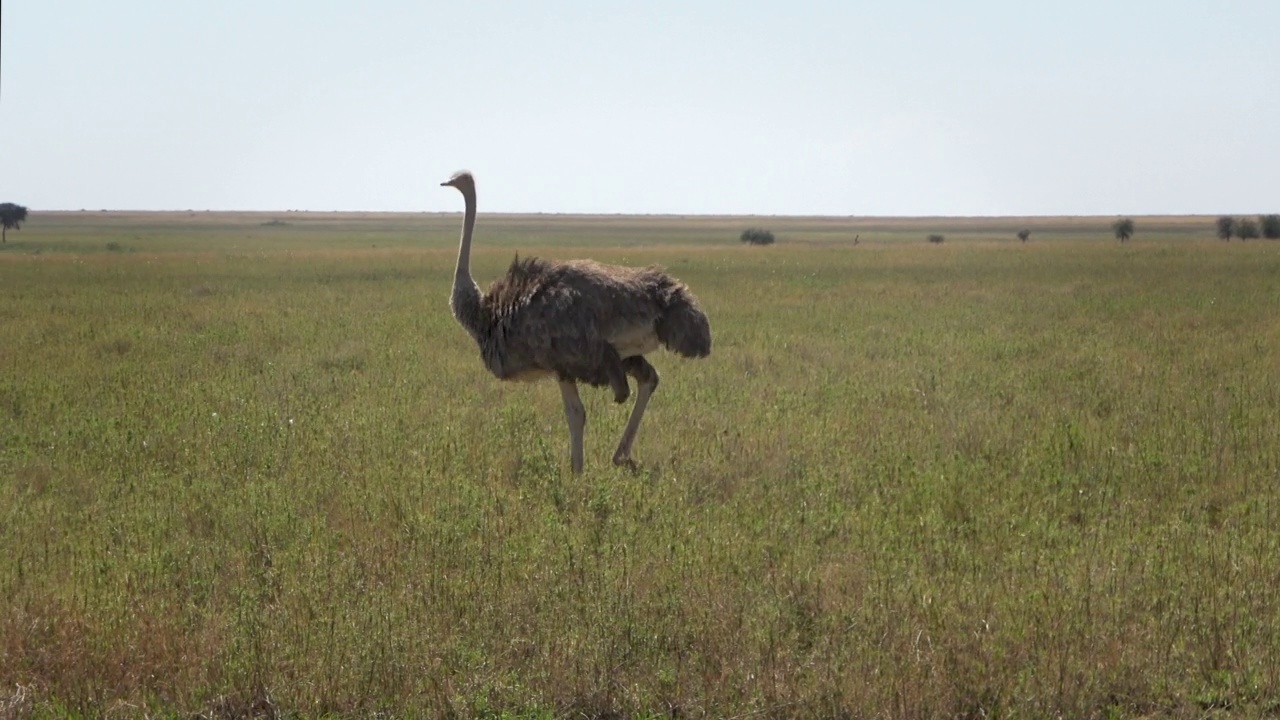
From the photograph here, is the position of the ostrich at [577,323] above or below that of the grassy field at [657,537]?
above

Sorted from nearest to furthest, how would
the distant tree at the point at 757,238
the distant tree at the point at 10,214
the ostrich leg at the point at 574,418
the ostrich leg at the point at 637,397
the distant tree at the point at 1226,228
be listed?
the ostrich leg at the point at 574,418
the ostrich leg at the point at 637,397
the distant tree at the point at 1226,228
the distant tree at the point at 757,238
the distant tree at the point at 10,214

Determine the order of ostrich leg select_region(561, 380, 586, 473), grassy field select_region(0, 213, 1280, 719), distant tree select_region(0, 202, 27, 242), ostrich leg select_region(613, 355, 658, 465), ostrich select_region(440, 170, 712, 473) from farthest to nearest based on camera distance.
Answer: distant tree select_region(0, 202, 27, 242) < ostrich leg select_region(613, 355, 658, 465) < ostrich leg select_region(561, 380, 586, 473) < ostrich select_region(440, 170, 712, 473) < grassy field select_region(0, 213, 1280, 719)

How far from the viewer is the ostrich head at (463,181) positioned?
9.80 meters

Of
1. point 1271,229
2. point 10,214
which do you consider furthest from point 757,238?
point 10,214

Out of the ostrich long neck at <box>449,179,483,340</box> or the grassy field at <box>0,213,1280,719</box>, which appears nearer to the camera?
the grassy field at <box>0,213,1280,719</box>

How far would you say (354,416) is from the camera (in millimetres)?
10594

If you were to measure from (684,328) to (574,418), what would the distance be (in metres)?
0.90

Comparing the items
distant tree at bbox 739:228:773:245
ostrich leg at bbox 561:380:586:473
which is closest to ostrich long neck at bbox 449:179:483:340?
ostrich leg at bbox 561:380:586:473

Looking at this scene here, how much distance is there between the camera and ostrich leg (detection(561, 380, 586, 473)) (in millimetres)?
8648

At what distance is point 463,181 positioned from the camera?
32.2 ft

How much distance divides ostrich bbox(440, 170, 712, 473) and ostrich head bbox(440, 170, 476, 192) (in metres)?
0.75

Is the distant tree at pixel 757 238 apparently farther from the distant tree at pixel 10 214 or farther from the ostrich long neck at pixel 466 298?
the ostrich long neck at pixel 466 298

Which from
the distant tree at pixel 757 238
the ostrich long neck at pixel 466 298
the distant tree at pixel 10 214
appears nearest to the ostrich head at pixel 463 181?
the ostrich long neck at pixel 466 298

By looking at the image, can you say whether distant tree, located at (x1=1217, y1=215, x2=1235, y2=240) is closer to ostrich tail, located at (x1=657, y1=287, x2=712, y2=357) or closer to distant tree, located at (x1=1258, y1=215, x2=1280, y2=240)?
distant tree, located at (x1=1258, y1=215, x2=1280, y2=240)
